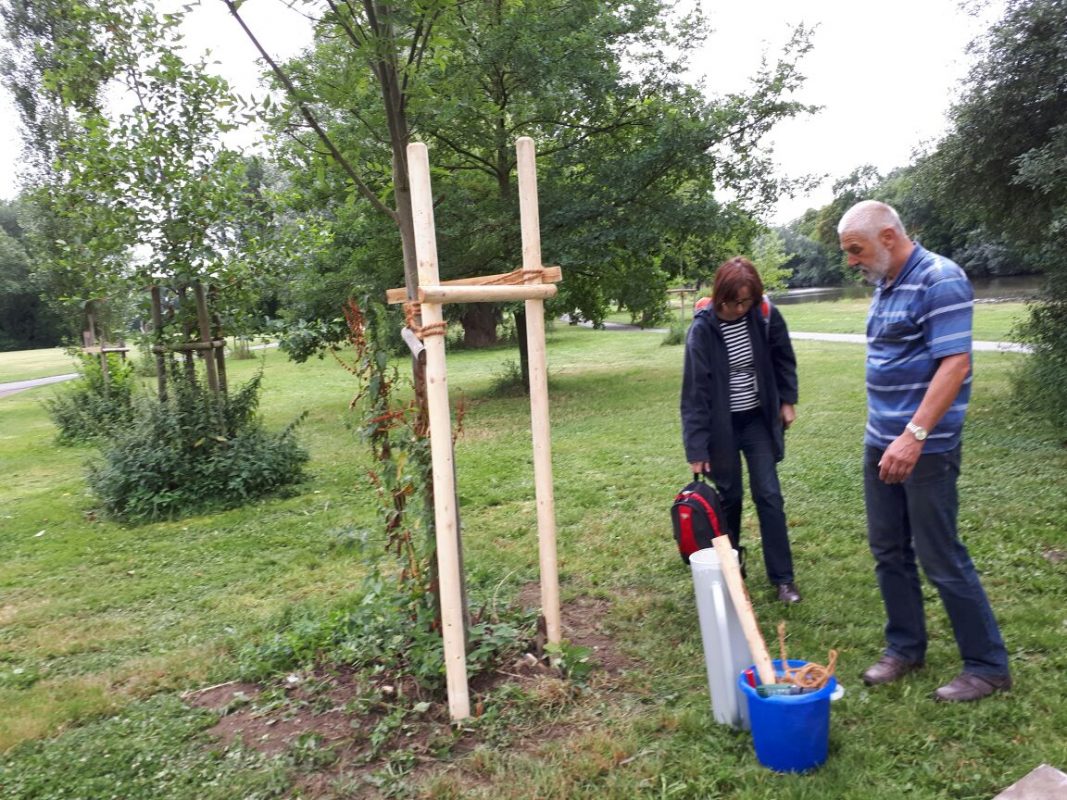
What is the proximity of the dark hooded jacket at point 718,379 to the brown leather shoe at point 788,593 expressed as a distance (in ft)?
2.36

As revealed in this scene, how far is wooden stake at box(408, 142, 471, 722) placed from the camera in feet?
9.28

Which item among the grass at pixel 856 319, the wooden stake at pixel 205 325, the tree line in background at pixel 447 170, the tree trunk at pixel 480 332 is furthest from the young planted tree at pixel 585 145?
the tree trunk at pixel 480 332

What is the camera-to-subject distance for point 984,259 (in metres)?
40.0

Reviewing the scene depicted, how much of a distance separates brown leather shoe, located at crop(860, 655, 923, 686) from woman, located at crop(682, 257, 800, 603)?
2.60 feet

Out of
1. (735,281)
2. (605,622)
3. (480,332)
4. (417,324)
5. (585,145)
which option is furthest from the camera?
(480,332)

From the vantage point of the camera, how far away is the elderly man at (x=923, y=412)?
2.68 metres

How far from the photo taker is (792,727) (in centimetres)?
250

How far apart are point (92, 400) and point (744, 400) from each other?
37.9 ft

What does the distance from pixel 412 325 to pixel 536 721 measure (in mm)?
1651

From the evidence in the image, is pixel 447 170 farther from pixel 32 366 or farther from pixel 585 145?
pixel 32 366

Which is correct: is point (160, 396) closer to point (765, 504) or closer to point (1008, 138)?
point (765, 504)

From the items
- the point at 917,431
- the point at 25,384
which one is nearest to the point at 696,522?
the point at 917,431

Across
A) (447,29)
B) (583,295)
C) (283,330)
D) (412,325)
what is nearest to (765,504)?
(412,325)

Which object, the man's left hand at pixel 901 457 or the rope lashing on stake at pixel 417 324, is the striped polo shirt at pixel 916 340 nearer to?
the man's left hand at pixel 901 457
